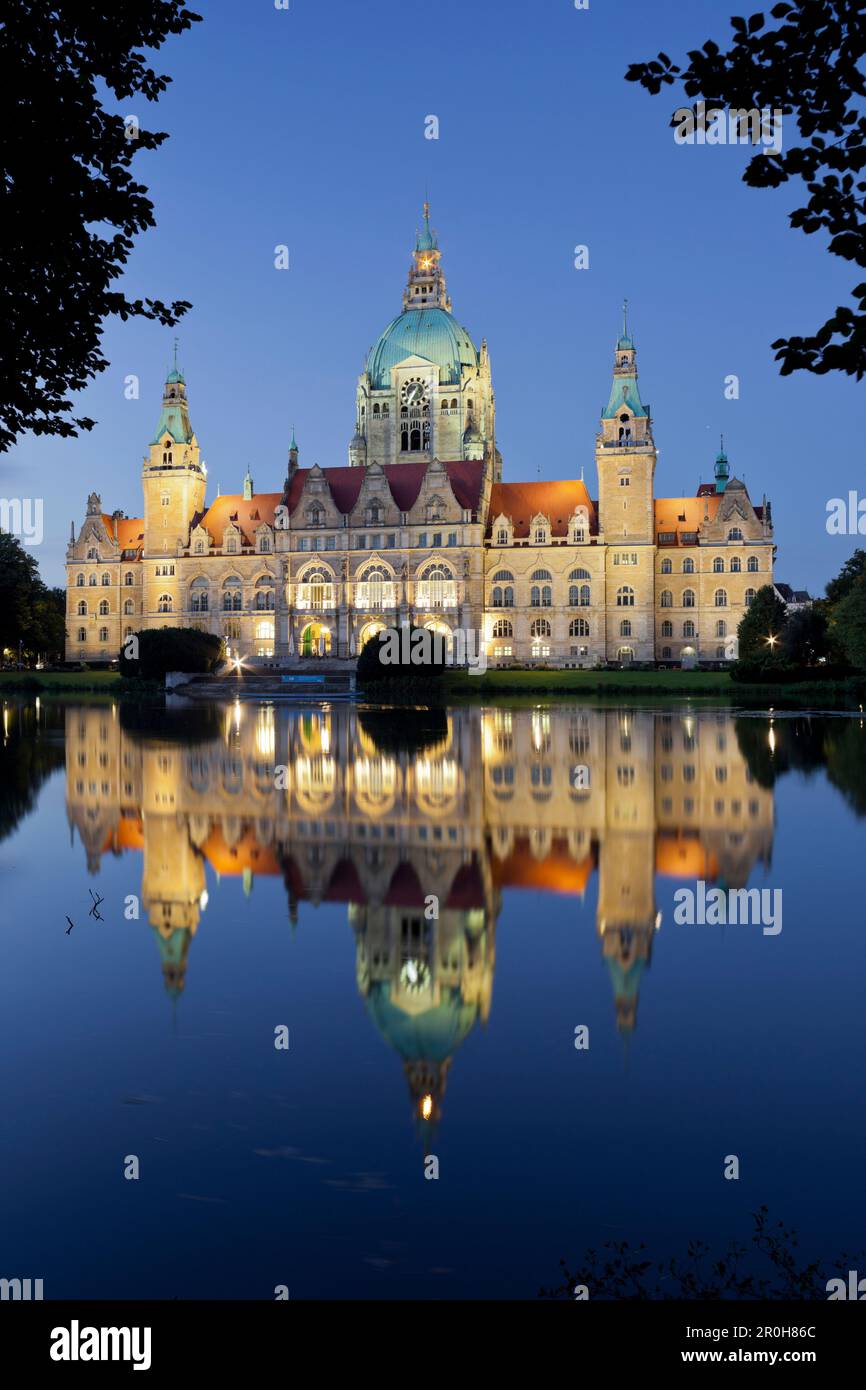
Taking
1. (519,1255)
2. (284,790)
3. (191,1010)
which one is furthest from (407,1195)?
(284,790)

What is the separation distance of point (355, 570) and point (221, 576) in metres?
15.5

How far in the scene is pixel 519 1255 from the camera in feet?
15.0

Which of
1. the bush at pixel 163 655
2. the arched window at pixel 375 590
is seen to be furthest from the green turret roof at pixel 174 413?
the bush at pixel 163 655

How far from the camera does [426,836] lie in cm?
1440

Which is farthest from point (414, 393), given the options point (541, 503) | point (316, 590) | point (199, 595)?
point (199, 595)

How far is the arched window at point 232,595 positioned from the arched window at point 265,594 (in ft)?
6.65

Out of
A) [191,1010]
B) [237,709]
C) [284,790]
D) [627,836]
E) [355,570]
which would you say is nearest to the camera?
[191,1010]

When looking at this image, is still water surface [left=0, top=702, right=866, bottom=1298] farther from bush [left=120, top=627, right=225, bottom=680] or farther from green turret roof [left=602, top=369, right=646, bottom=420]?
green turret roof [left=602, top=369, right=646, bottom=420]

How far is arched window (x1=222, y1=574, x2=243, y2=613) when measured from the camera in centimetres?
10156

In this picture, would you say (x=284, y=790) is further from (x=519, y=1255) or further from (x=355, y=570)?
(x=355, y=570)

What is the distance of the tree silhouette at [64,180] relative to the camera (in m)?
10.1

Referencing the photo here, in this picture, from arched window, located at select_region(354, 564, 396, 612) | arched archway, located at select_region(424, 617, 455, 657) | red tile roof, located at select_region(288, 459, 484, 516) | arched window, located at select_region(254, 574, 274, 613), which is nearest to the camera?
arched archway, located at select_region(424, 617, 455, 657)

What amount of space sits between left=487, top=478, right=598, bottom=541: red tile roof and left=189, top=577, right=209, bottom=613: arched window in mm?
29236

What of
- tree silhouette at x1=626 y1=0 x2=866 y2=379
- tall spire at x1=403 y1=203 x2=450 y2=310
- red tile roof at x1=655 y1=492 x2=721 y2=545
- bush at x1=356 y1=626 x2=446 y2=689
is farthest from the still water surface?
tall spire at x1=403 y1=203 x2=450 y2=310
